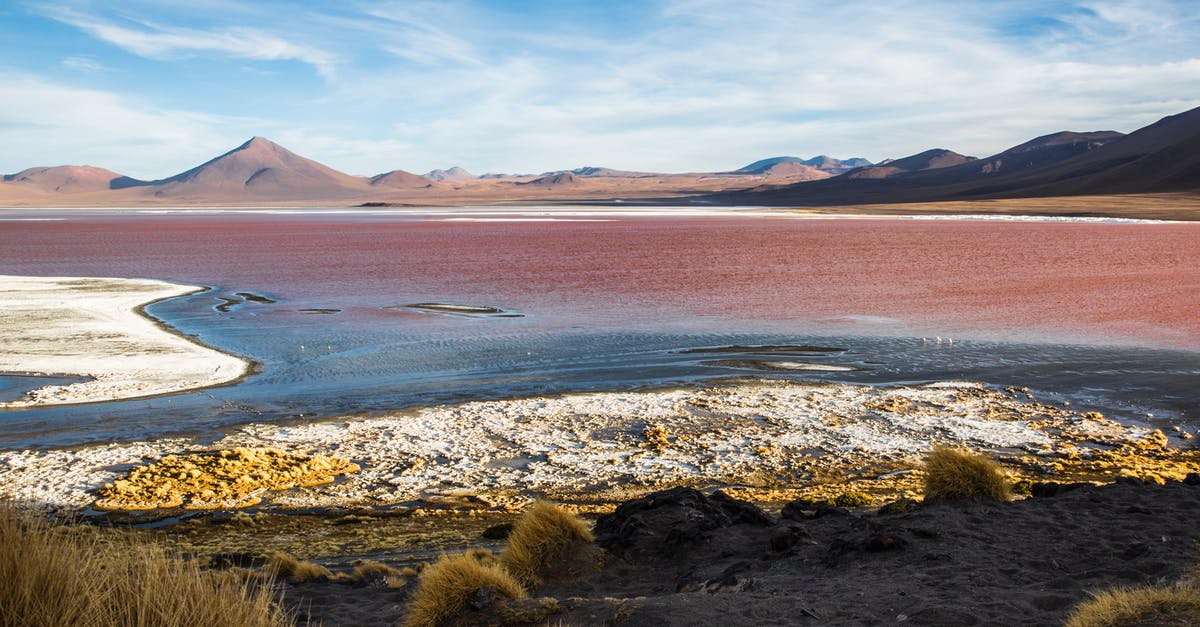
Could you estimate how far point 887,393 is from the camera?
1347cm

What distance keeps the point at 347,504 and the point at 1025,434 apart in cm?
803

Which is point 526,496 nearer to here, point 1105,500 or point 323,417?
point 323,417

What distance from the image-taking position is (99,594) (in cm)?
384

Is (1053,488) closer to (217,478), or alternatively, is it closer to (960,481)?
(960,481)

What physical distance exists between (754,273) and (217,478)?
983 inches

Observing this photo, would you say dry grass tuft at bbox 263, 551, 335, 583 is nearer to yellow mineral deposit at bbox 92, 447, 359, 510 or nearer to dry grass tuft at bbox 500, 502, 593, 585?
→ dry grass tuft at bbox 500, 502, 593, 585

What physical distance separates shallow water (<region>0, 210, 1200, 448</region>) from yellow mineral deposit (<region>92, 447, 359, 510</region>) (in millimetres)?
1644

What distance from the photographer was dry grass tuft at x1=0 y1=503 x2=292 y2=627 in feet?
12.1

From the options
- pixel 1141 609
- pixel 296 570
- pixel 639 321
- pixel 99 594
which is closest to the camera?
pixel 99 594

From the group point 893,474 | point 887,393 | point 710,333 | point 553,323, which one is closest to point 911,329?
point 710,333

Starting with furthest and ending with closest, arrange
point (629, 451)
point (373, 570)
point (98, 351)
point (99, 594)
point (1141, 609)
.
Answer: point (98, 351), point (629, 451), point (373, 570), point (1141, 609), point (99, 594)

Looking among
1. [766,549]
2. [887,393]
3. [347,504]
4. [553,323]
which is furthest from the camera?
[553,323]

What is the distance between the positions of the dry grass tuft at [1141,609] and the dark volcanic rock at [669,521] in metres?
2.95

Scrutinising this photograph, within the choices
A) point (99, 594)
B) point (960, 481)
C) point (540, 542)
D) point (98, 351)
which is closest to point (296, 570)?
point (540, 542)
